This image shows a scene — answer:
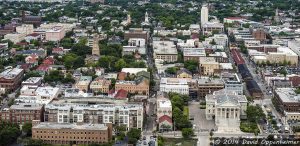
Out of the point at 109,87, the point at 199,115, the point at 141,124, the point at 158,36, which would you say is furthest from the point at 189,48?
the point at 141,124

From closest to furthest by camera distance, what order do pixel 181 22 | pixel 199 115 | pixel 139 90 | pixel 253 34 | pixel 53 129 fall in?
1. pixel 53 129
2. pixel 199 115
3. pixel 139 90
4. pixel 253 34
5. pixel 181 22

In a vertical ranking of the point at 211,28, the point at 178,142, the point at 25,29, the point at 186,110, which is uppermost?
the point at 25,29

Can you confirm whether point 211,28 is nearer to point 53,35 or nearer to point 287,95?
point 53,35

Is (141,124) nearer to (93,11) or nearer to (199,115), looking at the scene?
(199,115)

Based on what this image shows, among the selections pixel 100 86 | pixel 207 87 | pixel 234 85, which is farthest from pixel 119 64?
pixel 234 85

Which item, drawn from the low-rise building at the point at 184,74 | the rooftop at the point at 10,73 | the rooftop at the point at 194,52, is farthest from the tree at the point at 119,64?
the rooftop at the point at 10,73

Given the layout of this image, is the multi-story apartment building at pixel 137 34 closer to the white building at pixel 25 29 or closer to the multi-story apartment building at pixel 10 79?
the white building at pixel 25 29

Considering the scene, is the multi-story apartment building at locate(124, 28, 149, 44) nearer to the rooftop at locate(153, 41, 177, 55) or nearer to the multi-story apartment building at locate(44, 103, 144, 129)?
the rooftop at locate(153, 41, 177, 55)
